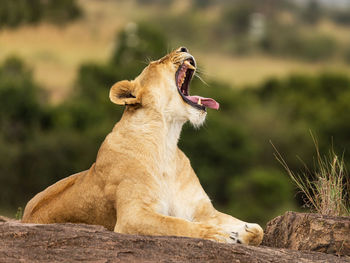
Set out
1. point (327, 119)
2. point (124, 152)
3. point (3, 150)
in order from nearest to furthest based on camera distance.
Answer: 1. point (124, 152)
2. point (3, 150)
3. point (327, 119)

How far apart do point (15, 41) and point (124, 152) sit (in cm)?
6445

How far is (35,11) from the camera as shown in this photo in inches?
2872

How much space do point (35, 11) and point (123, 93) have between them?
67.5 m

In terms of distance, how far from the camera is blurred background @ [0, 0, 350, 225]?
42219mm

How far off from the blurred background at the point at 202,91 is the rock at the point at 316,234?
1105 cm

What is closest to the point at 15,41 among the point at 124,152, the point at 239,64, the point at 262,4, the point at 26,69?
the point at 26,69

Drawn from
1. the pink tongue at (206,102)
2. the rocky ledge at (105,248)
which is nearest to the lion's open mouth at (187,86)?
the pink tongue at (206,102)

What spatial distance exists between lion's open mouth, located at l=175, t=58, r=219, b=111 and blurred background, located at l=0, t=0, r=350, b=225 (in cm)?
1012

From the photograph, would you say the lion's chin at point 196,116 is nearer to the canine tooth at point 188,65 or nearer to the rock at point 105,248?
the canine tooth at point 188,65

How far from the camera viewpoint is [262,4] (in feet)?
337

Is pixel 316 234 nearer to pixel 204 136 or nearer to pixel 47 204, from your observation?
pixel 47 204

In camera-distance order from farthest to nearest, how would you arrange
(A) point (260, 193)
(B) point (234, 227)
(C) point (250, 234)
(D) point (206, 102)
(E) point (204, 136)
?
(E) point (204, 136)
(A) point (260, 193)
(D) point (206, 102)
(B) point (234, 227)
(C) point (250, 234)

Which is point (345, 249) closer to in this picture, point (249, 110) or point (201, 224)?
point (201, 224)

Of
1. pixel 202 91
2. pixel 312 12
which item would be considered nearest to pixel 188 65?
pixel 202 91
